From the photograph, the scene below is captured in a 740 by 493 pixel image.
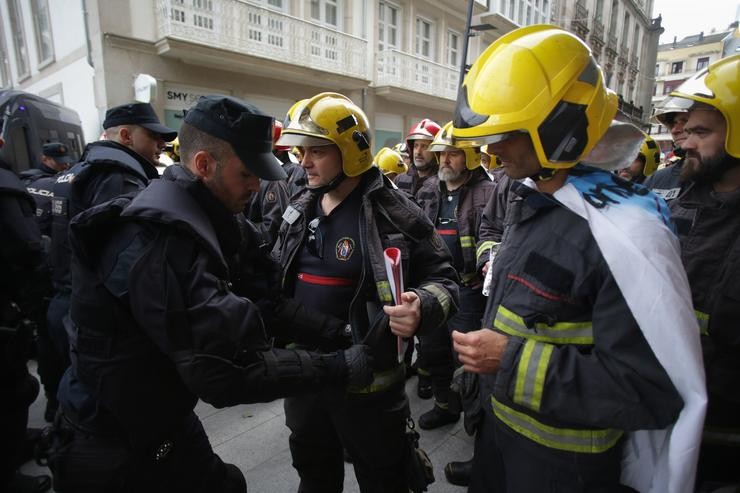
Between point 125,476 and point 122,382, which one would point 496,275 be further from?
point 125,476

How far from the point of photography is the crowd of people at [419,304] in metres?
1.15

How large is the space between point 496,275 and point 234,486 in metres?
1.40

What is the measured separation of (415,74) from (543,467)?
15.4 metres

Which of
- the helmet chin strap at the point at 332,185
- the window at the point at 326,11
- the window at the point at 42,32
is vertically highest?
the window at the point at 326,11

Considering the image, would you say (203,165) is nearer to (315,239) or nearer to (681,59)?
(315,239)

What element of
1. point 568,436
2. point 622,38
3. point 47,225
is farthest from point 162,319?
point 622,38

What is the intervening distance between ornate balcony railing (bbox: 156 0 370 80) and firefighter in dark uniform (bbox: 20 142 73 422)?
17.6 feet

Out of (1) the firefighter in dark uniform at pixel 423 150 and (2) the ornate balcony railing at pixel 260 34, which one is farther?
(2) the ornate balcony railing at pixel 260 34

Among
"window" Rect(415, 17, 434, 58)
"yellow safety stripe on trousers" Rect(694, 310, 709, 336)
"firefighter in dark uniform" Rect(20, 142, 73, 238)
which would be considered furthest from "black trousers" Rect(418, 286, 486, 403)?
"window" Rect(415, 17, 434, 58)

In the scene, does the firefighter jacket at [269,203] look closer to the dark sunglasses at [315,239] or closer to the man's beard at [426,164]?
the dark sunglasses at [315,239]

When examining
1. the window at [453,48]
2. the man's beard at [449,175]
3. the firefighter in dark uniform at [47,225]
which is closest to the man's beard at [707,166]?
the man's beard at [449,175]

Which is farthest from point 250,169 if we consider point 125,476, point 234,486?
point 234,486

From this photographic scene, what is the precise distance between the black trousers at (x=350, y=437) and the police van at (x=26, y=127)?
5153mm

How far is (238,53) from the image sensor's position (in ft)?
32.6
